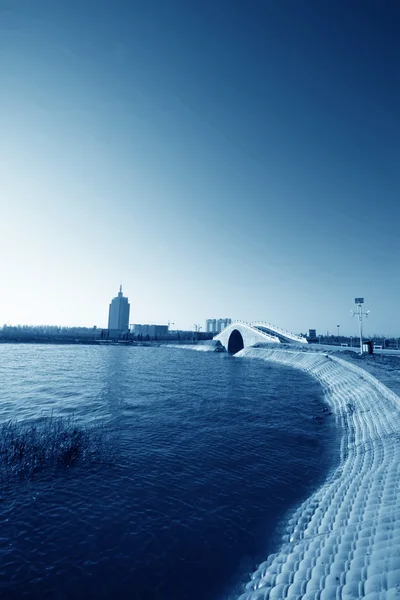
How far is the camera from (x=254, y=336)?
83.2 m

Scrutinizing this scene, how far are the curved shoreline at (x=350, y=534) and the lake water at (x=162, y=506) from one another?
68cm

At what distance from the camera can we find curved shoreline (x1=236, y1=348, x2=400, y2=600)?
5.77m

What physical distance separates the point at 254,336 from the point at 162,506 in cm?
7577

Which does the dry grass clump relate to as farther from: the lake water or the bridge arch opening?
the bridge arch opening

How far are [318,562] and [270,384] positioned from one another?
27.7 m

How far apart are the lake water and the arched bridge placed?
184ft

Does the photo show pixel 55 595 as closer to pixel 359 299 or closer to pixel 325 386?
pixel 325 386

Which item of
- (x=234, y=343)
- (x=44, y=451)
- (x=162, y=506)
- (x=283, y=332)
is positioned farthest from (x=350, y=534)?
(x=234, y=343)

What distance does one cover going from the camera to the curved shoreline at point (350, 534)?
5.77 metres

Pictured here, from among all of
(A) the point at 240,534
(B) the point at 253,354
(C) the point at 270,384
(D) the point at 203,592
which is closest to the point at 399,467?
(A) the point at 240,534

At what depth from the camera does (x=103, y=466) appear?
39.7 ft

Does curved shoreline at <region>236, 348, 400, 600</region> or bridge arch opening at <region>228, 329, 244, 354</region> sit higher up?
bridge arch opening at <region>228, 329, 244, 354</region>

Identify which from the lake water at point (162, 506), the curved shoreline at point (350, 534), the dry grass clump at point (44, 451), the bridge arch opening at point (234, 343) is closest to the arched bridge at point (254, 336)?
the bridge arch opening at point (234, 343)

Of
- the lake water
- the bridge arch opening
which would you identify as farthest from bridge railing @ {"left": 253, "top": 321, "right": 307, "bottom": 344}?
the lake water
